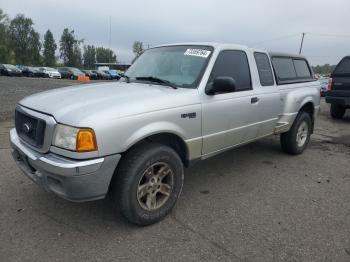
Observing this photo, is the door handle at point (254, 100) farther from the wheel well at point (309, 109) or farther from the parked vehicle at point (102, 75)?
the parked vehicle at point (102, 75)

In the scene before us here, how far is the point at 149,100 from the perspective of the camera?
306cm

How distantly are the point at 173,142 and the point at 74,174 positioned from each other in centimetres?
120

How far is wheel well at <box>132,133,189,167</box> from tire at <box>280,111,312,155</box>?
2724 millimetres

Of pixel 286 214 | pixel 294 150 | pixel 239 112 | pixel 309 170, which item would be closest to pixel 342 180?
pixel 309 170

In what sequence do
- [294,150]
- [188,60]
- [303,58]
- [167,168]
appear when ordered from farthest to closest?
[303,58], [294,150], [188,60], [167,168]

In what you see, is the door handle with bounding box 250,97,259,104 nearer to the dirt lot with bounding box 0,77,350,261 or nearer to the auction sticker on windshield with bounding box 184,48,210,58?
the auction sticker on windshield with bounding box 184,48,210,58

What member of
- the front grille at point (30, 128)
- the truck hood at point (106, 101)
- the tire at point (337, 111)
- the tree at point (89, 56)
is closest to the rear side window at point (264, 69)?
the truck hood at point (106, 101)

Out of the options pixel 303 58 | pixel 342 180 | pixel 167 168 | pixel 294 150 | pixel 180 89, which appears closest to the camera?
pixel 167 168

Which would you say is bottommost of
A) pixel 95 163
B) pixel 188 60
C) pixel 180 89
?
pixel 95 163

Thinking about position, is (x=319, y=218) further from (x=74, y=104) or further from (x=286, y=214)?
(x=74, y=104)

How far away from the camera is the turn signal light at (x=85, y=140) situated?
259 centimetres

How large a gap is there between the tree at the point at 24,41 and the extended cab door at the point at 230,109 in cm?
8084

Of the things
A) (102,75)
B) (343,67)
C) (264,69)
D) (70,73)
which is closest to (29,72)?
(70,73)

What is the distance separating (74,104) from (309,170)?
378cm
